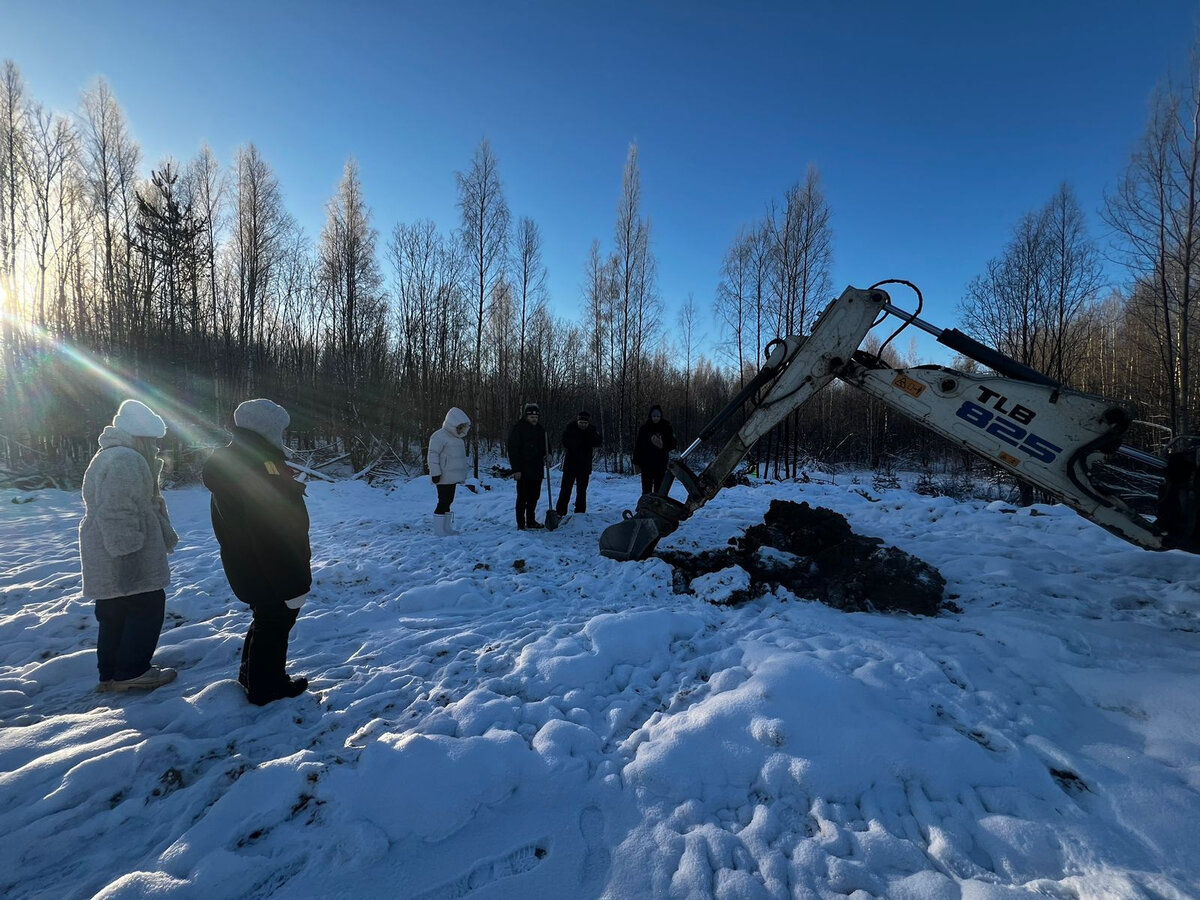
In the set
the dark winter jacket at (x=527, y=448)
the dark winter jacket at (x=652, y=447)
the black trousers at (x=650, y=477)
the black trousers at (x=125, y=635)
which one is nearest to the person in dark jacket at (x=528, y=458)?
the dark winter jacket at (x=527, y=448)

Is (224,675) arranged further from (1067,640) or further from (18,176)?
(18,176)

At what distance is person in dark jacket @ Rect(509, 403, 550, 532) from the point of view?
759cm

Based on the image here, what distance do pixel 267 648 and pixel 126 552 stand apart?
112cm

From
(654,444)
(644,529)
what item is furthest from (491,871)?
(654,444)

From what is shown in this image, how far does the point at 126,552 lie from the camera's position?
2.99m

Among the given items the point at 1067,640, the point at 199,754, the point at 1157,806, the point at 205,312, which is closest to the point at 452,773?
the point at 199,754

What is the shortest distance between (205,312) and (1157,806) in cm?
2394

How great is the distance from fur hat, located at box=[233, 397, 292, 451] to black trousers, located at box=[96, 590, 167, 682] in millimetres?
1314

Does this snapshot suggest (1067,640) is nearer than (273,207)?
Yes

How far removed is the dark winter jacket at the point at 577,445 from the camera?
819cm

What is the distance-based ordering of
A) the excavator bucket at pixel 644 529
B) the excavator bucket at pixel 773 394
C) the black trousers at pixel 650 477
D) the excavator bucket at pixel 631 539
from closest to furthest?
the excavator bucket at pixel 773 394 → the excavator bucket at pixel 644 529 → the excavator bucket at pixel 631 539 → the black trousers at pixel 650 477

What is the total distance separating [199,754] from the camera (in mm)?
2465

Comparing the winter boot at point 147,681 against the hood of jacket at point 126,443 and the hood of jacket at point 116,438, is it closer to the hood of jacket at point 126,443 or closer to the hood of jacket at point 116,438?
the hood of jacket at point 126,443

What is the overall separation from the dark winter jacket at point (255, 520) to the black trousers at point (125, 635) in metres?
0.88
